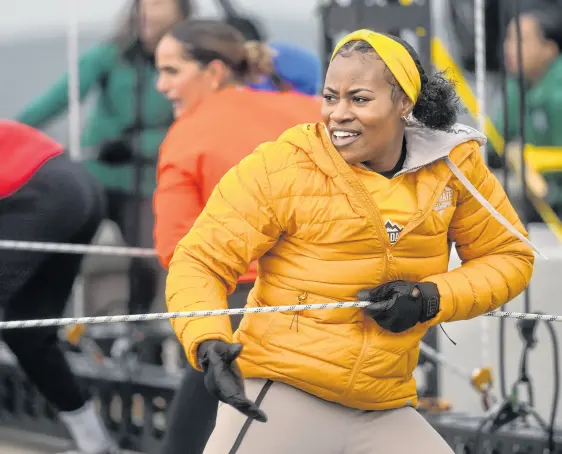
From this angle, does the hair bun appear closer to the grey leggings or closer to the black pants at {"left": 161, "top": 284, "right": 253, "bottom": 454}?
the black pants at {"left": 161, "top": 284, "right": 253, "bottom": 454}

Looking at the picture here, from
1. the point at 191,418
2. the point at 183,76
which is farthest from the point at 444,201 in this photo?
the point at 183,76

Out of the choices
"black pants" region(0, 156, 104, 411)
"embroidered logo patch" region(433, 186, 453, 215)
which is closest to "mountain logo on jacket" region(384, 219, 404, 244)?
"embroidered logo patch" region(433, 186, 453, 215)

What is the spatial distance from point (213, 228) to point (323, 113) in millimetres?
332

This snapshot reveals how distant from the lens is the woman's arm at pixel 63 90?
19.8 feet

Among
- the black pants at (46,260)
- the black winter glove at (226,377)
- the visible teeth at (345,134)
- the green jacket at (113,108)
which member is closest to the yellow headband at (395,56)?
the visible teeth at (345,134)

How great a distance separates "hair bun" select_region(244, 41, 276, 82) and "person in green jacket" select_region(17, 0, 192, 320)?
1638 mm

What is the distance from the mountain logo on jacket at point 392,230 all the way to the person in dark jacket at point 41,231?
1.91 m

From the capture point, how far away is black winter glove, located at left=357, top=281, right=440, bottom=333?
2.72m

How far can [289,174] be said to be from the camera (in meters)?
2.76

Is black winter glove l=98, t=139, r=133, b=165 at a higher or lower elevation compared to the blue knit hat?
lower

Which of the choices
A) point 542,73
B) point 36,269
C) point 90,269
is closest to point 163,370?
point 36,269

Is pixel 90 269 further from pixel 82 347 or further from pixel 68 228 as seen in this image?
pixel 68 228

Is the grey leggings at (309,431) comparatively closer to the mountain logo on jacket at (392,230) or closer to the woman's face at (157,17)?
the mountain logo on jacket at (392,230)

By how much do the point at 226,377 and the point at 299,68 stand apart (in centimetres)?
270
